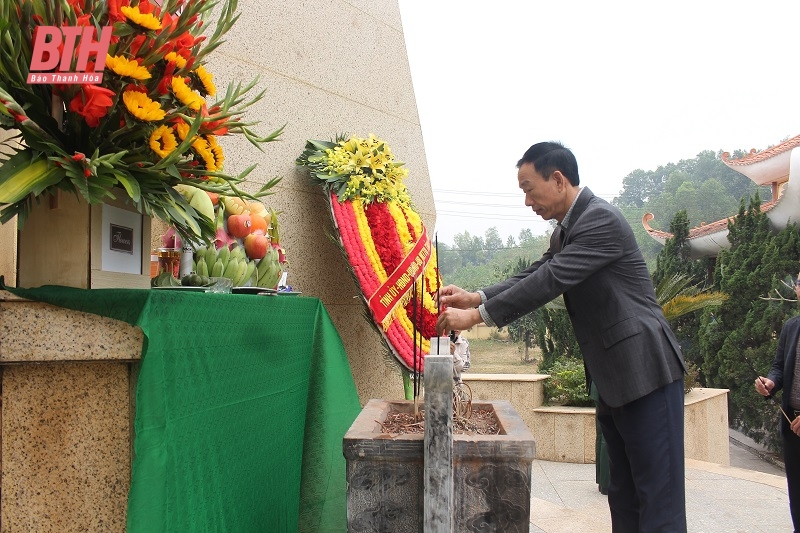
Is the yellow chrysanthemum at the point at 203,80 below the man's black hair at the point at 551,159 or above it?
above

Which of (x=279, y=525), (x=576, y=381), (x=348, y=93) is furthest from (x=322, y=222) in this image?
(x=576, y=381)

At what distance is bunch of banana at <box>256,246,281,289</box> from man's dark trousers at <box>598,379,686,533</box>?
56.3 inches

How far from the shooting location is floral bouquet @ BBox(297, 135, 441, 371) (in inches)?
153

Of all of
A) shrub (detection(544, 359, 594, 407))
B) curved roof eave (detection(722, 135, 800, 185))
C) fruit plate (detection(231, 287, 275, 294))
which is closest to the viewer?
fruit plate (detection(231, 287, 275, 294))

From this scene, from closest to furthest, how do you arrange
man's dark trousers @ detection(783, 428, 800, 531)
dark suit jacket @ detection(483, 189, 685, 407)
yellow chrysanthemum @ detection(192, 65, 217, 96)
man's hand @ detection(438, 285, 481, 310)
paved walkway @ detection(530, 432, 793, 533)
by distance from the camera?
yellow chrysanthemum @ detection(192, 65, 217, 96), dark suit jacket @ detection(483, 189, 685, 407), man's hand @ detection(438, 285, 481, 310), man's dark trousers @ detection(783, 428, 800, 531), paved walkway @ detection(530, 432, 793, 533)

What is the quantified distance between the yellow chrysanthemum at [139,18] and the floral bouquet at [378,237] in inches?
94.7

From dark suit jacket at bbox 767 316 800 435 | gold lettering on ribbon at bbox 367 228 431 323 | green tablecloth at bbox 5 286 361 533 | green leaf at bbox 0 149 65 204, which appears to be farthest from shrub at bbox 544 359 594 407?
green leaf at bbox 0 149 65 204

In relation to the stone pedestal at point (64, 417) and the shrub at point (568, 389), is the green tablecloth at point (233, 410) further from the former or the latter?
the shrub at point (568, 389)

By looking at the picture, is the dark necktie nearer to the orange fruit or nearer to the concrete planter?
the concrete planter

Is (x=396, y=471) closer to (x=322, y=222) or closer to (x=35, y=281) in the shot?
(x=35, y=281)

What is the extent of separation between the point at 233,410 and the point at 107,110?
0.88m

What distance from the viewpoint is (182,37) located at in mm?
1680

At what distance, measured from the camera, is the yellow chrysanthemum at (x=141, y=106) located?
1.54 m

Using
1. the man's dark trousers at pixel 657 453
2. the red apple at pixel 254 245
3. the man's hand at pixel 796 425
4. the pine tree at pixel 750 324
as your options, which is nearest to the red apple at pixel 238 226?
the red apple at pixel 254 245
